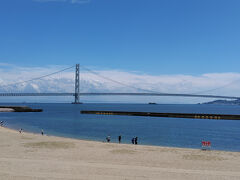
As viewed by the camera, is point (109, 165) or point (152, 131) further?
point (152, 131)

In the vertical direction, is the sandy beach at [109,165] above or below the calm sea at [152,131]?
above

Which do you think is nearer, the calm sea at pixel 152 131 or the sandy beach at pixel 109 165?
the sandy beach at pixel 109 165

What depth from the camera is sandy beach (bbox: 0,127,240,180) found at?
9.94 metres

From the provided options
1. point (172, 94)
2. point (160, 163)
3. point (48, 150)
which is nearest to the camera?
point (160, 163)

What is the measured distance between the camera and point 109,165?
11750 millimetres

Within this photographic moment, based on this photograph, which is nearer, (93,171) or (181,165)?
(93,171)

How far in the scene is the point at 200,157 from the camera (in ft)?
47.4

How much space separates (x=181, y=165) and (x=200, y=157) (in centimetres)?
A: 279

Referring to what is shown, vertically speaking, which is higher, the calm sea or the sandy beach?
the sandy beach

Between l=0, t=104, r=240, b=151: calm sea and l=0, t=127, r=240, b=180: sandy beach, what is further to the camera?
l=0, t=104, r=240, b=151: calm sea

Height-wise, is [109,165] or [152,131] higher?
[109,165]

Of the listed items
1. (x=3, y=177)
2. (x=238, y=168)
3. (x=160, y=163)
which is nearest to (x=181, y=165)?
(x=160, y=163)

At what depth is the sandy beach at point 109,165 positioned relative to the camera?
994 cm

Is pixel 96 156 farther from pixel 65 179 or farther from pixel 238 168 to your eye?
pixel 238 168
